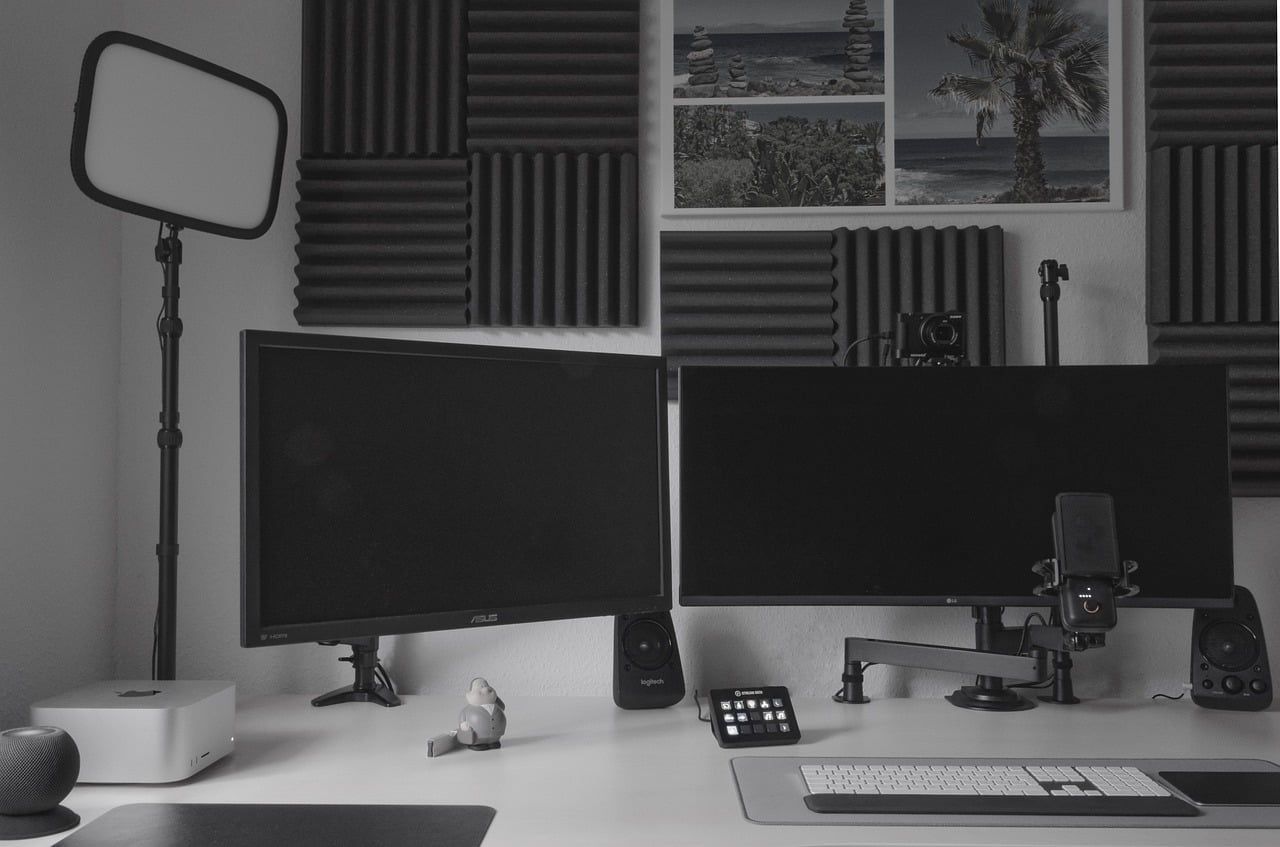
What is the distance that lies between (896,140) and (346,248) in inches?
47.4

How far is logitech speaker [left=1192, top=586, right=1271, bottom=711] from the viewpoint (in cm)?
173

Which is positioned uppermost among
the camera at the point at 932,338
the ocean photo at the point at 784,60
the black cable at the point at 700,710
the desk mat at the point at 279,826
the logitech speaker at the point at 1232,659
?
the ocean photo at the point at 784,60

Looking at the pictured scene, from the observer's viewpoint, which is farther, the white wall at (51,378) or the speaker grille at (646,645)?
the speaker grille at (646,645)

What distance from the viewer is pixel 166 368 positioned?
173cm

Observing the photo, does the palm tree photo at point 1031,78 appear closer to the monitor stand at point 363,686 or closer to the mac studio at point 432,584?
the mac studio at point 432,584

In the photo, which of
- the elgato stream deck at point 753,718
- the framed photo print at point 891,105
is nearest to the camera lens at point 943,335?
the framed photo print at point 891,105

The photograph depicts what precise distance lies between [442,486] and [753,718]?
0.64 metres

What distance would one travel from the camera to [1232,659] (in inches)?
69.1

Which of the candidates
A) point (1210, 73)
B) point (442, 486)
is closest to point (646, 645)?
point (442, 486)

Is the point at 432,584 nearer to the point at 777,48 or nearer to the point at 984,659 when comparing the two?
the point at 984,659

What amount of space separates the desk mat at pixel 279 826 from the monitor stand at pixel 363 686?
54cm

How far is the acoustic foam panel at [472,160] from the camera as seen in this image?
2.02 metres

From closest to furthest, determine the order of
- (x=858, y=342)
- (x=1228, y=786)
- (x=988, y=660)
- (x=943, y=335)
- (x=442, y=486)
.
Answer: (x=1228, y=786), (x=442, y=486), (x=988, y=660), (x=943, y=335), (x=858, y=342)

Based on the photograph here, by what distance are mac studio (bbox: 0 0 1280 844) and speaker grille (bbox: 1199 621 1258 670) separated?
90mm
